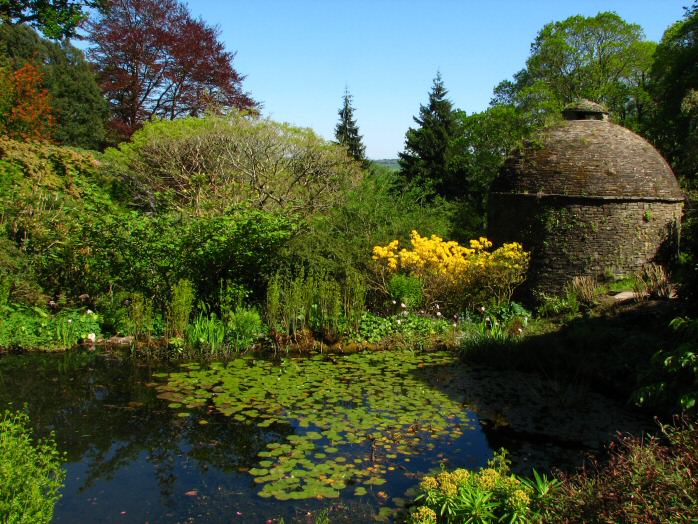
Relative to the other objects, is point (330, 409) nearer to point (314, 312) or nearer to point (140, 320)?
point (314, 312)

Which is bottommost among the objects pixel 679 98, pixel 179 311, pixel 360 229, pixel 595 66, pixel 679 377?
pixel 679 377

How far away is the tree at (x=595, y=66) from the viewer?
930 inches

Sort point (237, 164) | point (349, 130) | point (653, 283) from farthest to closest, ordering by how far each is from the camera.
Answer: point (349, 130) < point (237, 164) < point (653, 283)

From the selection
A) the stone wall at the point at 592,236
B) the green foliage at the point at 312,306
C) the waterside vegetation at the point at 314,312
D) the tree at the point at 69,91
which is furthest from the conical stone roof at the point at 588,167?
the tree at the point at 69,91

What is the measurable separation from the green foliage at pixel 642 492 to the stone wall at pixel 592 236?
8.12 meters

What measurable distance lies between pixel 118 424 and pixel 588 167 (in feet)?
32.8

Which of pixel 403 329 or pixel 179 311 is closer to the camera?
pixel 179 311

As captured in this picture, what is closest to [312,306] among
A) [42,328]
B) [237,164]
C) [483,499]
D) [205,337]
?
[205,337]

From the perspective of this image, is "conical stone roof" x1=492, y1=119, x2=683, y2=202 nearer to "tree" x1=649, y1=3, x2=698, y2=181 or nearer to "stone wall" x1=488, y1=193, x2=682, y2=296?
"stone wall" x1=488, y1=193, x2=682, y2=296

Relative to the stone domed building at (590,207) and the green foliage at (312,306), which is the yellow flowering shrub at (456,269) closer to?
the stone domed building at (590,207)

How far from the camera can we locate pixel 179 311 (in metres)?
9.15

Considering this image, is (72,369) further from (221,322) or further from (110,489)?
(110,489)

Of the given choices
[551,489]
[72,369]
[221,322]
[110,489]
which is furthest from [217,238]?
[551,489]

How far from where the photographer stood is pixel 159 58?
83.0 ft
